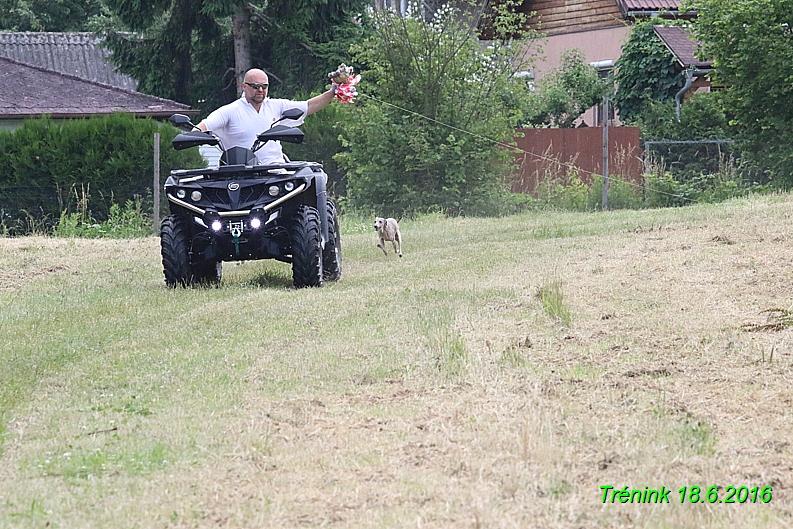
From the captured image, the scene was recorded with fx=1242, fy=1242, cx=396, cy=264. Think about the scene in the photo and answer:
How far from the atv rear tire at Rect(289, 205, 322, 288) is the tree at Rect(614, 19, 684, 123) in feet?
64.7

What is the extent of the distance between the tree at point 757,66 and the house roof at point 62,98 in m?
12.0

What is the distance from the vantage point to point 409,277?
36.9ft

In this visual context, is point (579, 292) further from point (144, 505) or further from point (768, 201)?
point (768, 201)

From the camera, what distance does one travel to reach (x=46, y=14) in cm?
4575

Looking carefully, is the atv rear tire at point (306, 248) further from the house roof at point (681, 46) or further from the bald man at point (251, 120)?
the house roof at point (681, 46)

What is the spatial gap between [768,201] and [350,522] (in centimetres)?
1409

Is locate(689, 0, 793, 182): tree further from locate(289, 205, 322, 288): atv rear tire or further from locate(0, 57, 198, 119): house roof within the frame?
locate(0, 57, 198, 119): house roof

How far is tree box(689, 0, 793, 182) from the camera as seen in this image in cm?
1961

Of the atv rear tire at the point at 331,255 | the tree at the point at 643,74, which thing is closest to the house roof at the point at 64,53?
the tree at the point at 643,74

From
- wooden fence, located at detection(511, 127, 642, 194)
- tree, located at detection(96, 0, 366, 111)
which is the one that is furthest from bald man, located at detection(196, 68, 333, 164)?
tree, located at detection(96, 0, 366, 111)

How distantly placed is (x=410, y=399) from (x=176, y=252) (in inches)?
205

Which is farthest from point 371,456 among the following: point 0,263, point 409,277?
point 0,263

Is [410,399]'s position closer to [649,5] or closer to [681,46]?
[681,46]

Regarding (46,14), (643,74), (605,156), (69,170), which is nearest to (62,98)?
(69,170)
